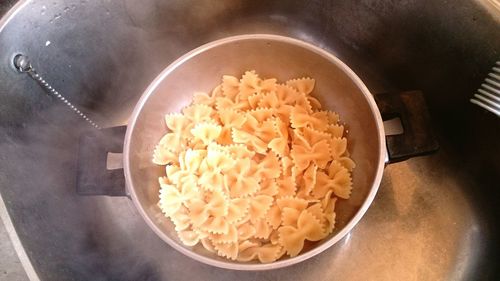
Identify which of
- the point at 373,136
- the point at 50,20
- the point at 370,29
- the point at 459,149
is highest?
the point at 50,20

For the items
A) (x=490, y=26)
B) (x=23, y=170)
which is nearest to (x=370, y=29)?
(x=490, y=26)

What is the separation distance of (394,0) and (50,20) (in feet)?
2.55

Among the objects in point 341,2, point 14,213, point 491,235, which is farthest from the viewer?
point 341,2

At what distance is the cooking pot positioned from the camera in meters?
0.87

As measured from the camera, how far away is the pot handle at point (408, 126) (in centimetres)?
88

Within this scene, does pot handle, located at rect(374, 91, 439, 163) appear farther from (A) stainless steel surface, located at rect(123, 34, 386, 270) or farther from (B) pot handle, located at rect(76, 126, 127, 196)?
(B) pot handle, located at rect(76, 126, 127, 196)

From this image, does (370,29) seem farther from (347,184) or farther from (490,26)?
(347,184)

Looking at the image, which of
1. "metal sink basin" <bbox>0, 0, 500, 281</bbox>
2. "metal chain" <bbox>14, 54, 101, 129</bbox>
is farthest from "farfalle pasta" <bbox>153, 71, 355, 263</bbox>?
"metal chain" <bbox>14, 54, 101, 129</bbox>

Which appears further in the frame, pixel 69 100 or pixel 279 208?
pixel 69 100

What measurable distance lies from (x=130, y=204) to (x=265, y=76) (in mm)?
447

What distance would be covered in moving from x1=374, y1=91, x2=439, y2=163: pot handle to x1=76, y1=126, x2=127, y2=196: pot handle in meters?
0.55

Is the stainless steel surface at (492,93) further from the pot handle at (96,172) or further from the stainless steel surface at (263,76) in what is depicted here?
the pot handle at (96,172)

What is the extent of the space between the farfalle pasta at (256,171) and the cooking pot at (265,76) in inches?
1.0

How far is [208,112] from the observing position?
1009 millimetres
